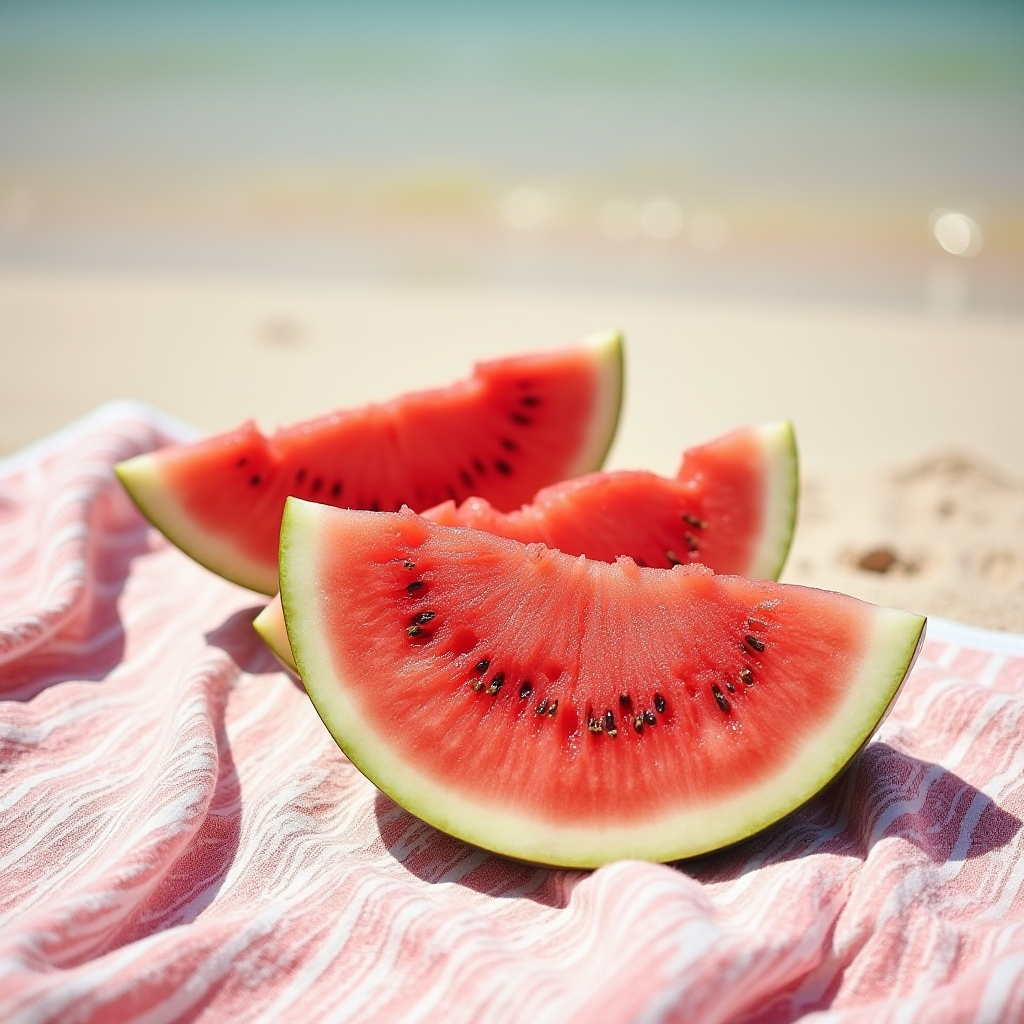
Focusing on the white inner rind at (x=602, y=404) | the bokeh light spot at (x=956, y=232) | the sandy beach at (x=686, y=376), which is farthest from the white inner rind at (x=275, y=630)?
the bokeh light spot at (x=956, y=232)

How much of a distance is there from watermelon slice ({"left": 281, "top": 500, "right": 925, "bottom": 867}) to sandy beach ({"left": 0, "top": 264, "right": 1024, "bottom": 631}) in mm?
866

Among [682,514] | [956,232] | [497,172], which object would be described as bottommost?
[682,514]

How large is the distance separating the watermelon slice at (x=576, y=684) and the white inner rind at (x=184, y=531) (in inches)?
19.3

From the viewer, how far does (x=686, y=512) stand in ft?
5.21

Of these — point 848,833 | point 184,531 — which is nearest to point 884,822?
point 848,833

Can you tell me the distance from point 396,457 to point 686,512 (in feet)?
1.71

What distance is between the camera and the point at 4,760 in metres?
1.34

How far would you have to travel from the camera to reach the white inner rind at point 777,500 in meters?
1.57

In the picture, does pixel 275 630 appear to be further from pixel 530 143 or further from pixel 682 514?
pixel 530 143

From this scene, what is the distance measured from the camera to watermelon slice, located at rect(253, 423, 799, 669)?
1.51m

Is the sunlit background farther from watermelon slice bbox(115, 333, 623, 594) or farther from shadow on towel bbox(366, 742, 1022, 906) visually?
shadow on towel bbox(366, 742, 1022, 906)

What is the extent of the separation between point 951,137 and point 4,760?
714 centimetres

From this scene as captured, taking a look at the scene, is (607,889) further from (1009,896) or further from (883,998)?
(1009,896)

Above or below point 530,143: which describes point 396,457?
below
